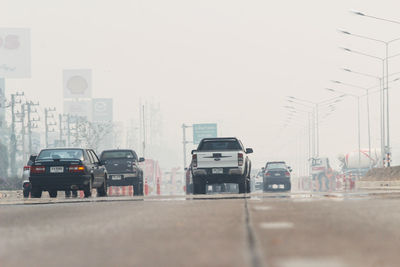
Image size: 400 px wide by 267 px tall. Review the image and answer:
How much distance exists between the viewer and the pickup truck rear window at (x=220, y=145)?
32.0 m

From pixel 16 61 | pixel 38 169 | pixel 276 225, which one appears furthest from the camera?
pixel 16 61

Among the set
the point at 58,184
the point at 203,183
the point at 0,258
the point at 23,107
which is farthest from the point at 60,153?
the point at 23,107

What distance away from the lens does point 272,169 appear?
52250 mm

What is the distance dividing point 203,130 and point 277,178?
77534 millimetres

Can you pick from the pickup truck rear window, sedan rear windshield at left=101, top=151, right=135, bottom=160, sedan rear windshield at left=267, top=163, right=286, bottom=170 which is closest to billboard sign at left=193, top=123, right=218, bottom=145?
sedan rear windshield at left=267, top=163, right=286, bottom=170

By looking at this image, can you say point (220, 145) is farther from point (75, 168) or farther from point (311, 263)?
point (311, 263)

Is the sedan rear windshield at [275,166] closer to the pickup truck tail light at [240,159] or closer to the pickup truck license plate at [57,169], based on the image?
the pickup truck tail light at [240,159]

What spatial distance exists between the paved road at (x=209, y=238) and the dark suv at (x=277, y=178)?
1413 inches

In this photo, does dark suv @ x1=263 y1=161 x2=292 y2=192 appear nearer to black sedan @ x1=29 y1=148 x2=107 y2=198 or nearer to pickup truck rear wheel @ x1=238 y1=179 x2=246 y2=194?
pickup truck rear wheel @ x1=238 y1=179 x2=246 y2=194

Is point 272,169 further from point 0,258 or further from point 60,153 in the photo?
point 0,258

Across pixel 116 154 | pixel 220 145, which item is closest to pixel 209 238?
pixel 220 145

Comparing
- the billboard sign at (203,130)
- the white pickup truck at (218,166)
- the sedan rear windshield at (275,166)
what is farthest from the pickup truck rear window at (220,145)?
the billboard sign at (203,130)

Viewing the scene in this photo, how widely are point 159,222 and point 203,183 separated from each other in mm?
18277

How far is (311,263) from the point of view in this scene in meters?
7.31
